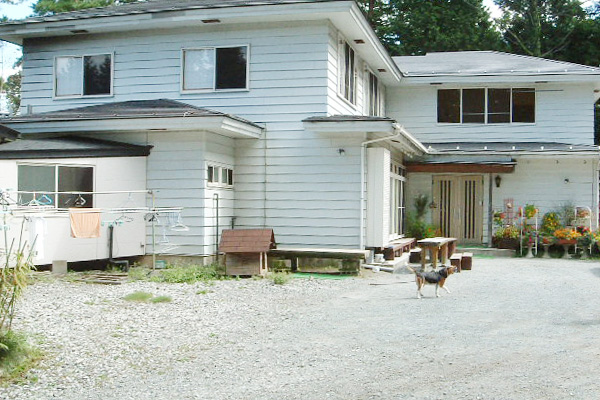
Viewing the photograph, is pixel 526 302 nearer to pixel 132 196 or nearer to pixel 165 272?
pixel 165 272

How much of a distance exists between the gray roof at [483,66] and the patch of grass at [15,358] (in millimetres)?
16272

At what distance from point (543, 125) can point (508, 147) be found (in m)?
1.71

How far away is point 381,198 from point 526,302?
182 inches

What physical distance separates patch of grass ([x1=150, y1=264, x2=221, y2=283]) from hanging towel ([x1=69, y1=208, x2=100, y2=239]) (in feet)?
4.37

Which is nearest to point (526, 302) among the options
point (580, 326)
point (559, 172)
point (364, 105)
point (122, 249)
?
point (580, 326)

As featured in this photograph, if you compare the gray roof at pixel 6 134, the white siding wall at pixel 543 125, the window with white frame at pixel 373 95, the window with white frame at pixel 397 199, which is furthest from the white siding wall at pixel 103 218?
the white siding wall at pixel 543 125

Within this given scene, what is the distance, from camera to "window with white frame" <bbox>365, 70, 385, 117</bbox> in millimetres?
18375

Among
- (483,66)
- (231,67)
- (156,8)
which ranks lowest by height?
(231,67)

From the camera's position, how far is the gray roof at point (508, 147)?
1878 cm

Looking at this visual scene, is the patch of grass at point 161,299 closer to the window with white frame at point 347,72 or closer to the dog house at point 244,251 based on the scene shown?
the dog house at point 244,251

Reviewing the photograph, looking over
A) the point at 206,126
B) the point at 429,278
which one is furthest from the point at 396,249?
the point at 206,126

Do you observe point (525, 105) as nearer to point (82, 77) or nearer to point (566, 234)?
point (566, 234)

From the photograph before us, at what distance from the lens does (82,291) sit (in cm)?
1047

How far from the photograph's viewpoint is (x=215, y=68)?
14.6 meters
